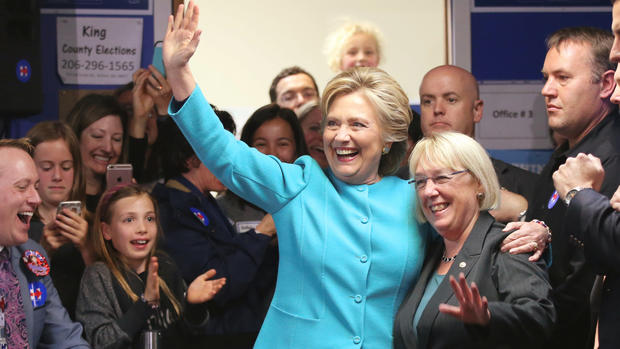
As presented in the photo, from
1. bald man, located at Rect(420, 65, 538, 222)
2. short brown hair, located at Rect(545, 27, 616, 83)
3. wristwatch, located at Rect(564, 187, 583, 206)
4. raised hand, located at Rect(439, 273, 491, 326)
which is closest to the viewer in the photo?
raised hand, located at Rect(439, 273, 491, 326)

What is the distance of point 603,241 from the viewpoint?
96.3 inches

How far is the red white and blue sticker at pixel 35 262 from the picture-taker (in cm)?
331

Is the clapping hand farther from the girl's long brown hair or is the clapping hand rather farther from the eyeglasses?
the eyeglasses

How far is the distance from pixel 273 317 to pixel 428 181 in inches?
28.1

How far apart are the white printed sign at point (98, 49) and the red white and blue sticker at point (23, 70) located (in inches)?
20.4

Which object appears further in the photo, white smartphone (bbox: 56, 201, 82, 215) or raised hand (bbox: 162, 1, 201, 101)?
white smartphone (bbox: 56, 201, 82, 215)

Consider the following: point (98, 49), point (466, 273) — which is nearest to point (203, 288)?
point (466, 273)

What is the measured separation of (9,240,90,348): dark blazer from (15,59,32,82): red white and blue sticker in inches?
50.3

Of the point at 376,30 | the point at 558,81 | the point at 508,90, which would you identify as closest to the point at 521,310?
the point at 558,81

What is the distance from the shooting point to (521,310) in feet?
8.13

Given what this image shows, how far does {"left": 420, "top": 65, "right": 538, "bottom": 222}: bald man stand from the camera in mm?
4277

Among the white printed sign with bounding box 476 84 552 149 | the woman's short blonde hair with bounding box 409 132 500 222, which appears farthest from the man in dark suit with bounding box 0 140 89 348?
the white printed sign with bounding box 476 84 552 149

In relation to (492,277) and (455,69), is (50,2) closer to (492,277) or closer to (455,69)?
(455,69)

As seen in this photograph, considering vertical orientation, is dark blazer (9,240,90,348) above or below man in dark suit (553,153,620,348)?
below
